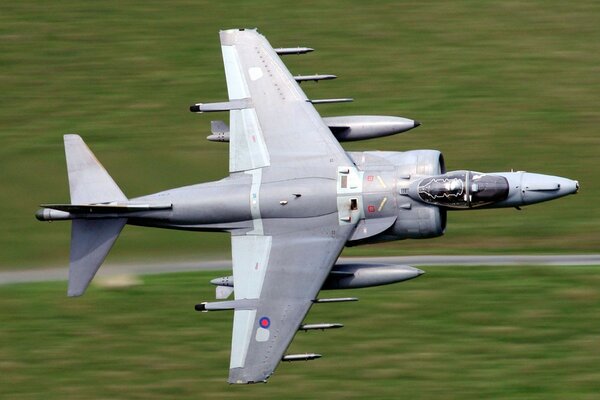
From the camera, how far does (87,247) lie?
3512cm

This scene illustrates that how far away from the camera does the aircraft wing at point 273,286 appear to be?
106 ft

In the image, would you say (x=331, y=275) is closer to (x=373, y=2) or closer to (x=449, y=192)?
(x=449, y=192)

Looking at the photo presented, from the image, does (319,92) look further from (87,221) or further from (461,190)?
(87,221)

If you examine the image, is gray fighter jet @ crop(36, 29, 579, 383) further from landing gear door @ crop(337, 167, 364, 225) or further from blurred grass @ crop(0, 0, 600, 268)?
blurred grass @ crop(0, 0, 600, 268)

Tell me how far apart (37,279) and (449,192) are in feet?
44.8

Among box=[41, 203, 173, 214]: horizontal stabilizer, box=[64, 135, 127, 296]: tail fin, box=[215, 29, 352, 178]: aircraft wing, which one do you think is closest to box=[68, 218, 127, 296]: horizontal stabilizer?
box=[64, 135, 127, 296]: tail fin

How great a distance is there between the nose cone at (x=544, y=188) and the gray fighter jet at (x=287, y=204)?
36 mm

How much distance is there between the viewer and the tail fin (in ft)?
115

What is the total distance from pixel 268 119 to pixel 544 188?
25.2 ft

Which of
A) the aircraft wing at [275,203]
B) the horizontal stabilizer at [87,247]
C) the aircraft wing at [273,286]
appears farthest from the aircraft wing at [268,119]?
the horizontal stabilizer at [87,247]

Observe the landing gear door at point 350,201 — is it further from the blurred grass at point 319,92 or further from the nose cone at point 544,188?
the blurred grass at point 319,92

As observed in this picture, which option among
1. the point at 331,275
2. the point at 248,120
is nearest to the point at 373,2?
the point at 248,120

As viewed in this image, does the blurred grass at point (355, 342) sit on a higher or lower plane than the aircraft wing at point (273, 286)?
lower

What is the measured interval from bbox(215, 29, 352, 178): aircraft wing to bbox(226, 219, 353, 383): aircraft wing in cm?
180
